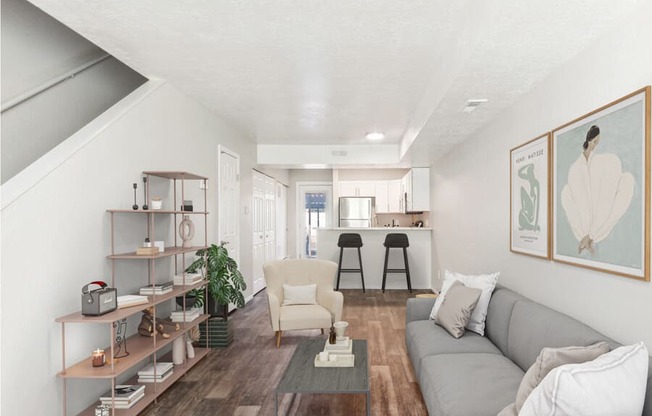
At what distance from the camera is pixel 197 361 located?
3.66 m

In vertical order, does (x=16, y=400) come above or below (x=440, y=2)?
below

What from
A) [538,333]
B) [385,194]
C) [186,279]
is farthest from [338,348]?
[385,194]

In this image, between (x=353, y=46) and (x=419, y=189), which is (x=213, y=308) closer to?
(x=353, y=46)

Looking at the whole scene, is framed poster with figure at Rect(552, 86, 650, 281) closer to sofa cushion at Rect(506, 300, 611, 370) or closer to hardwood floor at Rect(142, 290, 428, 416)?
sofa cushion at Rect(506, 300, 611, 370)

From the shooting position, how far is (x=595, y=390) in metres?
1.37

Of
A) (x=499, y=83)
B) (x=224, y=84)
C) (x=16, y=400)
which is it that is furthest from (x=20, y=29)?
(x=499, y=83)

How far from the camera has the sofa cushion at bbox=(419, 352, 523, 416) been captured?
204 centimetres

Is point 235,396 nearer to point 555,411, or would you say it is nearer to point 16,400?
point 16,400

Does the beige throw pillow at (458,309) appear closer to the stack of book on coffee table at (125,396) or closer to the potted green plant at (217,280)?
the potted green plant at (217,280)

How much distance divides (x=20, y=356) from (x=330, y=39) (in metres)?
2.70

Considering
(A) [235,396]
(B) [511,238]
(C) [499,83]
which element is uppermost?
(C) [499,83]

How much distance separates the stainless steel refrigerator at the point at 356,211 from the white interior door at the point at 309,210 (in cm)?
101

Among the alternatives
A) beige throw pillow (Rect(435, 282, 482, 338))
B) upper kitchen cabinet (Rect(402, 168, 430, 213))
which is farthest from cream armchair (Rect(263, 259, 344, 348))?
upper kitchen cabinet (Rect(402, 168, 430, 213))

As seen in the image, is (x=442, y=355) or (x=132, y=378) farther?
(x=132, y=378)
